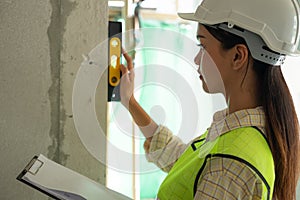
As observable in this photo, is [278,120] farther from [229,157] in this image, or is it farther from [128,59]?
[128,59]

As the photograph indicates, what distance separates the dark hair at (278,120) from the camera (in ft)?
3.20

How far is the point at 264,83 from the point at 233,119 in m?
0.11

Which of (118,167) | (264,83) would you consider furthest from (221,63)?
(118,167)

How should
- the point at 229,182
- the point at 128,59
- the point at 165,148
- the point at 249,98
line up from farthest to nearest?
the point at 165,148 < the point at 128,59 < the point at 249,98 < the point at 229,182

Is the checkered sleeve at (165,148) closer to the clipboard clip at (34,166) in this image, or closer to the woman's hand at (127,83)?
the woman's hand at (127,83)

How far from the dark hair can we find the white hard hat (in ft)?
0.06

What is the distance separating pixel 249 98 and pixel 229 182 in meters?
0.23

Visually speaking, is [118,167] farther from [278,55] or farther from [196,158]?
[278,55]

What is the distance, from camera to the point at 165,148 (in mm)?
1337

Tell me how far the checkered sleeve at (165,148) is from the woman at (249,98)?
0.80 ft

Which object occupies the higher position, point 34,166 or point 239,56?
point 239,56

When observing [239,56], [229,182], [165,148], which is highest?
[239,56]

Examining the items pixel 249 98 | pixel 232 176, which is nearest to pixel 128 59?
pixel 249 98

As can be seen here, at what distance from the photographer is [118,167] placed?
3.69ft
